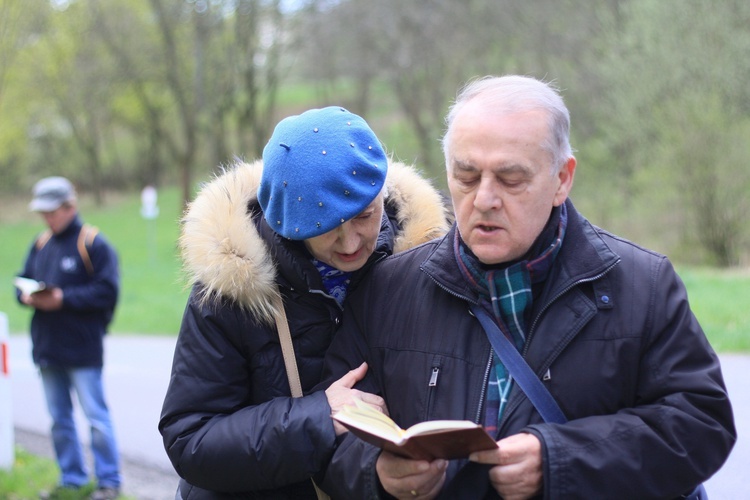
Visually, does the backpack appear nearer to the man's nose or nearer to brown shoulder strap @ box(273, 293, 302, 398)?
brown shoulder strap @ box(273, 293, 302, 398)

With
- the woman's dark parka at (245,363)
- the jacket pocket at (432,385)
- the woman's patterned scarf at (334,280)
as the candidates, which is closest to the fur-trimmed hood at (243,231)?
the woman's dark parka at (245,363)

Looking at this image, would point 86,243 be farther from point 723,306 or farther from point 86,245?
point 723,306

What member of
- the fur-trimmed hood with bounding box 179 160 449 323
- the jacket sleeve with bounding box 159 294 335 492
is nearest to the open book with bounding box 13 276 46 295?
the fur-trimmed hood with bounding box 179 160 449 323

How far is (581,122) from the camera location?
22312 millimetres

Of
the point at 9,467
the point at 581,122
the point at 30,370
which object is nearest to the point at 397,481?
the point at 9,467

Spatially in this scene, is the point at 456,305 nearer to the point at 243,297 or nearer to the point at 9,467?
the point at 243,297

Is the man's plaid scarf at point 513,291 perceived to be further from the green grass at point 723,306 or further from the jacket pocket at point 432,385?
the green grass at point 723,306

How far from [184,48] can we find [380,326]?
3276 centimetres

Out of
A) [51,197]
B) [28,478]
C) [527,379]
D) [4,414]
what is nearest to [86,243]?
[51,197]

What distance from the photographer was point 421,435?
1895mm

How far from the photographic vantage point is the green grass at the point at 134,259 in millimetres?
15312

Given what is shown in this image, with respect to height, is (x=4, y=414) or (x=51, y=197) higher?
(x=51, y=197)

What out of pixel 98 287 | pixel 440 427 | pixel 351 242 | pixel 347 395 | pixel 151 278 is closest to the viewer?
pixel 440 427

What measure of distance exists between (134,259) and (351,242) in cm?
2932
